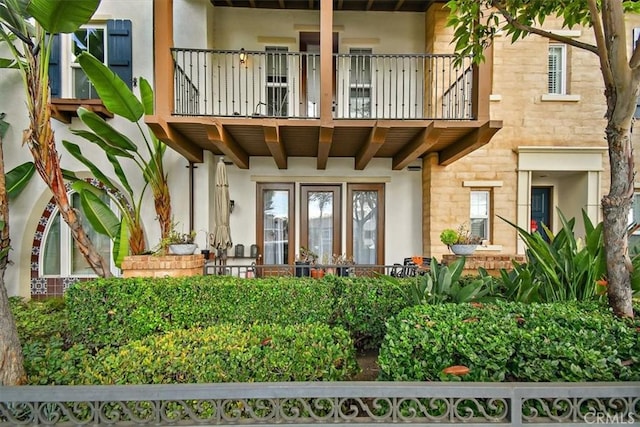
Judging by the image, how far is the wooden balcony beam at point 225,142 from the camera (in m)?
5.04

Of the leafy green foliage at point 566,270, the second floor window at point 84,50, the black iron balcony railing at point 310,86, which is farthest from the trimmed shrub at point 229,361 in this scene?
the second floor window at point 84,50

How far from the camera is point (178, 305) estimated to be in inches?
155

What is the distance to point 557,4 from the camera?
3617 millimetres

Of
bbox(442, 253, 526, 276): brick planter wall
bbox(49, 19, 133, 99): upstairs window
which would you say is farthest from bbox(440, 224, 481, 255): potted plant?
bbox(49, 19, 133, 99): upstairs window

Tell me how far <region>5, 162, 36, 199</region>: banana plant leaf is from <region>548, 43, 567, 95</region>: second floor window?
11.3m

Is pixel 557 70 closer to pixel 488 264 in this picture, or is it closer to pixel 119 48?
pixel 488 264

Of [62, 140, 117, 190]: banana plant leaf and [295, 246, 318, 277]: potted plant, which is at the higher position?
[62, 140, 117, 190]: banana plant leaf

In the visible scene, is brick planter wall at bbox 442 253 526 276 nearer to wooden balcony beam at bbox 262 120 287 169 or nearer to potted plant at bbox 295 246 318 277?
potted plant at bbox 295 246 318 277

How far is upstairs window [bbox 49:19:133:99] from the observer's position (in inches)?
245

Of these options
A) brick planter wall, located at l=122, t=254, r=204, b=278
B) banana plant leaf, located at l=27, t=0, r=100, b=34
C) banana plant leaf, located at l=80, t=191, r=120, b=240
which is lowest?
brick planter wall, located at l=122, t=254, r=204, b=278

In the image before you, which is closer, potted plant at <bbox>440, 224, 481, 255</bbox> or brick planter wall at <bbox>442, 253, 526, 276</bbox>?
brick planter wall at <bbox>442, 253, 526, 276</bbox>

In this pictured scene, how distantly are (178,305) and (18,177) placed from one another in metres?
5.24

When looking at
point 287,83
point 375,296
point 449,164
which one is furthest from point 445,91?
point 375,296

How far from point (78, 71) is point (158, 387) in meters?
7.27
